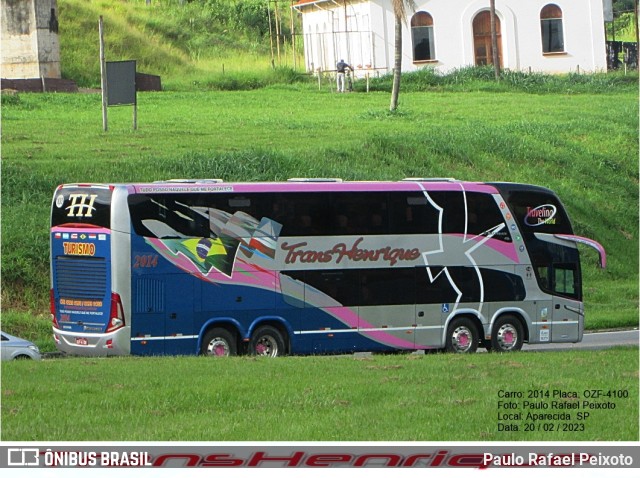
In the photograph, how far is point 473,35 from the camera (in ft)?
216

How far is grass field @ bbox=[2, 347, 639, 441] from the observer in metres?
15.7

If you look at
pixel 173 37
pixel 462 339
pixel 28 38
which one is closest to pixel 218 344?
pixel 462 339

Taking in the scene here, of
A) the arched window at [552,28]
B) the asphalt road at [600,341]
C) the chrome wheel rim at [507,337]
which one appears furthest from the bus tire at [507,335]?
the arched window at [552,28]

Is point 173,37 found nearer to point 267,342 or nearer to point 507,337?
point 507,337

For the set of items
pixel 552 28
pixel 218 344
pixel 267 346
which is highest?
pixel 552 28

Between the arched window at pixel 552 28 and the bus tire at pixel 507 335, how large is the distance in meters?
40.8

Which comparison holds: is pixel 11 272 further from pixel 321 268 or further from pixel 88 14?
pixel 88 14

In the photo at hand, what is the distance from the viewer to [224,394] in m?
18.0

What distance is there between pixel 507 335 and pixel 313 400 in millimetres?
11127

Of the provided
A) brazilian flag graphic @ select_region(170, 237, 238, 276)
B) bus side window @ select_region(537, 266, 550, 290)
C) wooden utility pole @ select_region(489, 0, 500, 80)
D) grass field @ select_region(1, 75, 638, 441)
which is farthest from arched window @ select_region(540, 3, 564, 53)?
brazilian flag graphic @ select_region(170, 237, 238, 276)

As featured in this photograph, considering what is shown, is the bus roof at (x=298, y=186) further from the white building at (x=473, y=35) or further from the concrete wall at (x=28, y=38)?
the white building at (x=473, y=35)

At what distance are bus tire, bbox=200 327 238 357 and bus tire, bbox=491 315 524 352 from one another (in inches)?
233

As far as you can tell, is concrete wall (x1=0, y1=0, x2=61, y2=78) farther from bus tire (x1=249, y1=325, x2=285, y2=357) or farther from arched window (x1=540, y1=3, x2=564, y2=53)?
bus tire (x1=249, y1=325, x2=285, y2=357)

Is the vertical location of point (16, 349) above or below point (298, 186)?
below
